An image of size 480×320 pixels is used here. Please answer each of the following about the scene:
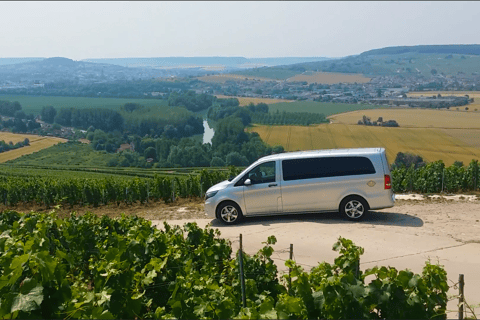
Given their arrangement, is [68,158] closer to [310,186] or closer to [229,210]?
[229,210]

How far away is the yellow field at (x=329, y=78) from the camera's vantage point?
153m

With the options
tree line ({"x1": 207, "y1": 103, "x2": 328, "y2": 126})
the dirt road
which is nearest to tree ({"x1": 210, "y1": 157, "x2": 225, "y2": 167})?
tree line ({"x1": 207, "y1": 103, "x2": 328, "y2": 126})

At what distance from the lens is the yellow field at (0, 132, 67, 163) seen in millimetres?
68244

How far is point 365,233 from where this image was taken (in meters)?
11.4

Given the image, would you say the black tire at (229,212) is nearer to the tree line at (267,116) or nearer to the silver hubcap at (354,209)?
the silver hubcap at (354,209)

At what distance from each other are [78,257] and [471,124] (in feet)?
135

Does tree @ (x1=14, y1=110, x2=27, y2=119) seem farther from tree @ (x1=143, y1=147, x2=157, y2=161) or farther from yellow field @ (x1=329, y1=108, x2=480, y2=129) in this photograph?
yellow field @ (x1=329, y1=108, x2=480, y2=129)

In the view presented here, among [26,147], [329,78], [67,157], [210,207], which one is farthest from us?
[329,78]

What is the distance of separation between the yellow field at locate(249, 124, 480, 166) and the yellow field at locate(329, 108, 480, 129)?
1.52 metres

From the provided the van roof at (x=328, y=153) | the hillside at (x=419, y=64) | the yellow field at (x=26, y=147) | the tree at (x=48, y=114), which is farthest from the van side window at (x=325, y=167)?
the tree at (x=48, y=114)

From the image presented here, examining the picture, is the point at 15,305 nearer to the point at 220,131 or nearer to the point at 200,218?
the point at 200,218

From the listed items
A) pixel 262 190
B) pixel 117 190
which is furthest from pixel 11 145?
pixel 262 190

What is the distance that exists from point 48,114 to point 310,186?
116 metres

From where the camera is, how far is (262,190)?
12633 mm
